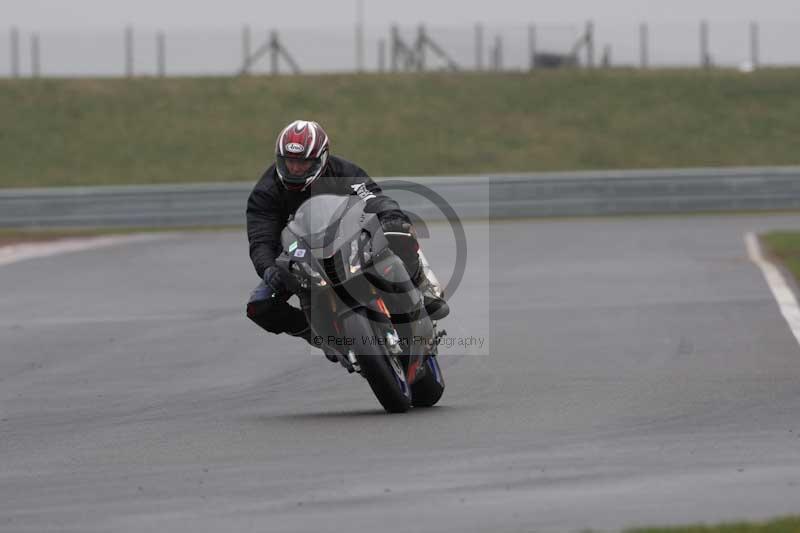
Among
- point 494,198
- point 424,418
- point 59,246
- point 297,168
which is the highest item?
point 297,168

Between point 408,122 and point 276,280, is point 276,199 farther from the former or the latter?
point 408,122

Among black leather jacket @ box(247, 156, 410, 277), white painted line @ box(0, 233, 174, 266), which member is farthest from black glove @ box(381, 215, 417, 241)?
white painted line @ box(0, 233, 174, 266)

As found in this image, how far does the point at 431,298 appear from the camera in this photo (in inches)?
355

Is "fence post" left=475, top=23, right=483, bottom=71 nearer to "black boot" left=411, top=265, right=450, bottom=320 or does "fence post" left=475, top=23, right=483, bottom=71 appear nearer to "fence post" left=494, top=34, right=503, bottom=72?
"fence post" left=494, top=34, right=503, bottom=72

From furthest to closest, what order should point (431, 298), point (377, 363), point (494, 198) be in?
point (494, 198), point (431, 298), point (377, 363)

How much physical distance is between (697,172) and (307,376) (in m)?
22.9

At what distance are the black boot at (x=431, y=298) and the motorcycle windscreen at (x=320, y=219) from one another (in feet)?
2.56

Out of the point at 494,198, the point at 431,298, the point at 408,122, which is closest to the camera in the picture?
the point at 431,298

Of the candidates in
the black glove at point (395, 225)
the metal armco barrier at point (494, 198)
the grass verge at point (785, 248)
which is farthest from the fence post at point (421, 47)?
the black glove at point (395, 225)

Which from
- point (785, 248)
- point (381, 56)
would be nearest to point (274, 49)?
point (381, 56)

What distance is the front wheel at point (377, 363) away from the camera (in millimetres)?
8344

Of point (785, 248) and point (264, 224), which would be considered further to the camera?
point (785, 248)

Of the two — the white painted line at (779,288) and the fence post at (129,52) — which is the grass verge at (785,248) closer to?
the white painted line at (779,288)

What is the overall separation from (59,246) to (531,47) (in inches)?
942
